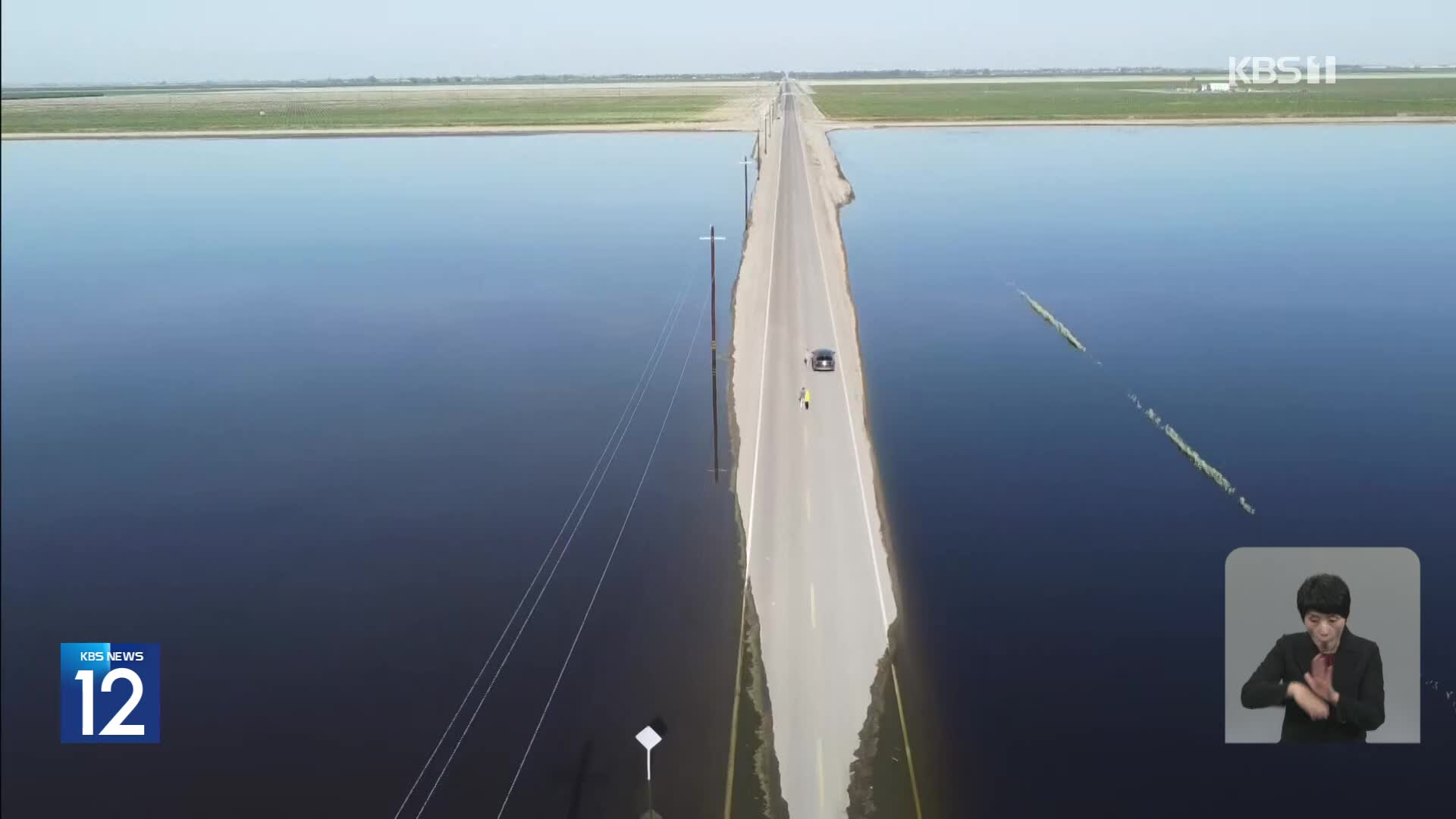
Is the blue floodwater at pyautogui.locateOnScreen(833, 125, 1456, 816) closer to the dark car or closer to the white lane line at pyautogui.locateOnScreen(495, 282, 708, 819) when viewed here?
the dark car

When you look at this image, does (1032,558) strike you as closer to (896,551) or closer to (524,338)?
(896,551)

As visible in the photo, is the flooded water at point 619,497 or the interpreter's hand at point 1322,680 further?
the flooded water at point 619,497

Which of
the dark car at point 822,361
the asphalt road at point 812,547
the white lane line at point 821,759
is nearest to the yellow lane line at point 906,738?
the asphalt road at point 812,547

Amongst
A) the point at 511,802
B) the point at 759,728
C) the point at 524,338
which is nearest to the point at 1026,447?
the point at 759,728

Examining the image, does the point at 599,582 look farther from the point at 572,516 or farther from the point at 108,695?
the point at 108,695

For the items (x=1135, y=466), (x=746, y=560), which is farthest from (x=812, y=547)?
(x=1135, y=466)

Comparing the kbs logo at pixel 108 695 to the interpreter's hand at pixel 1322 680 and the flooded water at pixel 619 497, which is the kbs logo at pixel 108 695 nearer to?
the flooded water at pixel 619 497
